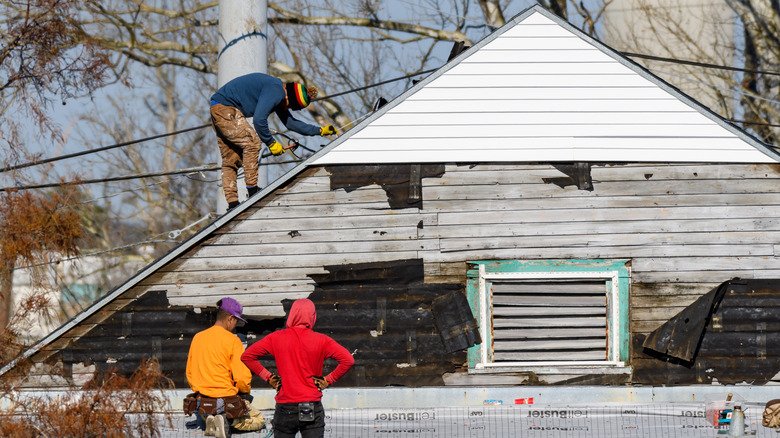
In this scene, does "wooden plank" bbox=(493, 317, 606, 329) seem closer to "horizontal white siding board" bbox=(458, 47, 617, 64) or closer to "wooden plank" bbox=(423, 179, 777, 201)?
"wooden plank" bbox=(423, 179, 777, 201)

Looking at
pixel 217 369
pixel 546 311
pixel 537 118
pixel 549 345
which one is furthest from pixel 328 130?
pixel 549 345

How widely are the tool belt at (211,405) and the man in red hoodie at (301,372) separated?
175 centimetres

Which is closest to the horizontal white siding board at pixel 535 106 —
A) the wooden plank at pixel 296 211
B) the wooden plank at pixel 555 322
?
the wooden plank at pixel 296 211

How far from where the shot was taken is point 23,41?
14.2 m

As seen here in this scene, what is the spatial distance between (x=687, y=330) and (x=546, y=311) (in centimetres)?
162

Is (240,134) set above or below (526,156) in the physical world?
above

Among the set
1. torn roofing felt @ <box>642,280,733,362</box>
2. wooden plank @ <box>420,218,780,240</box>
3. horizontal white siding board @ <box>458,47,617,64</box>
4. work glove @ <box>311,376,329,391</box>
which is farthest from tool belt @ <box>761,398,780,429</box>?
work glove @ <box>311,376,329,391</box>

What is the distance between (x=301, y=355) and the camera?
22.1 ft

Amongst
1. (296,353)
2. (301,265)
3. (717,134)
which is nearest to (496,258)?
(301,265)

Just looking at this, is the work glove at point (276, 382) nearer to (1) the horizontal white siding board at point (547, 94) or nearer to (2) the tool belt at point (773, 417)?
(1) the horizontal white siding board at point (547, 94)

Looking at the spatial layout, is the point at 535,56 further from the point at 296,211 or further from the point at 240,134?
the point at 240,134

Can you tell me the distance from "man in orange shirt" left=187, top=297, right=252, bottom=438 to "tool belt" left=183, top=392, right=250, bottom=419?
3cm

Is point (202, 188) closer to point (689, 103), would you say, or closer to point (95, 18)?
point (95, 18)

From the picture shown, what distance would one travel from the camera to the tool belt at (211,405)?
8328 millimetres
